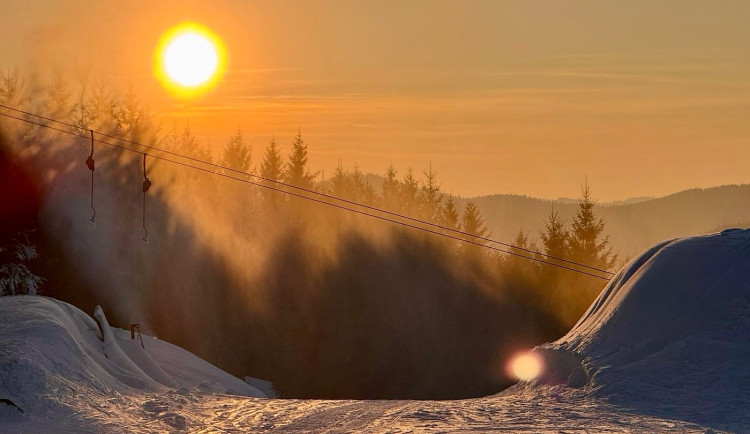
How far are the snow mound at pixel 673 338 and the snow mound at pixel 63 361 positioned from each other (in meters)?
8.50

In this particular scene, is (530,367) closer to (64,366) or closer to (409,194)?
(64,366)

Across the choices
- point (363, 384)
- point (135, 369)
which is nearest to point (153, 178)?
point (363, 384)

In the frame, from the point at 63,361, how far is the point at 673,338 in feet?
37.4

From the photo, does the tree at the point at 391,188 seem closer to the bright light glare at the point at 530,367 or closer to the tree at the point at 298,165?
the tree at the point at 298,165

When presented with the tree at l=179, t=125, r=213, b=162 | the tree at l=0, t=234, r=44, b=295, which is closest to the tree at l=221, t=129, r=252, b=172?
the tree at l=179, t=125, r=213, b=162

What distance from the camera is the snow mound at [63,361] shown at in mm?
16953

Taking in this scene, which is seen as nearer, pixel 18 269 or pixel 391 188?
pixel 18 269

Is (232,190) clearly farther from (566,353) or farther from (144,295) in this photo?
(566,353)

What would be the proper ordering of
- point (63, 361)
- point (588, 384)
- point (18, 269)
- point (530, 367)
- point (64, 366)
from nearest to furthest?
point (588, 384) → point (530, 367) → point (64, 366) → point (63, 361) → point (18, 269)

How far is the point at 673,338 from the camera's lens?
1684 centimetres

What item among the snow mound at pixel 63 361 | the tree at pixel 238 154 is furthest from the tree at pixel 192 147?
the snow mound at pixel 63 361

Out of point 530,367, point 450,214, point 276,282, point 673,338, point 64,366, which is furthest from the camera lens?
point 450,214

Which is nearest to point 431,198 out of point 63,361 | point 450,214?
point 450,214

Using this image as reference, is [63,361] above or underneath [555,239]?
underneath
